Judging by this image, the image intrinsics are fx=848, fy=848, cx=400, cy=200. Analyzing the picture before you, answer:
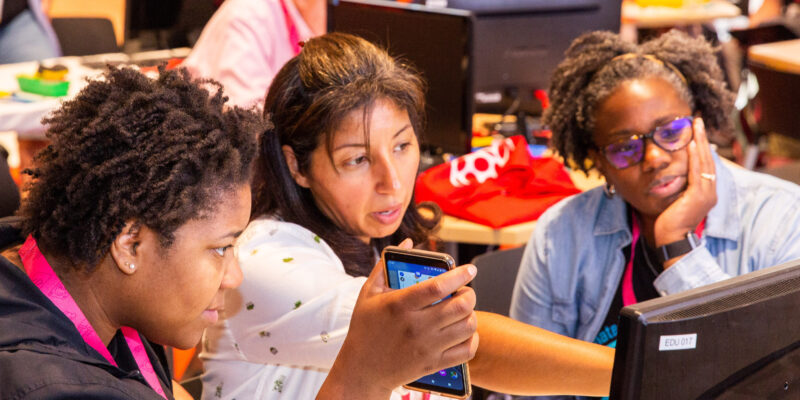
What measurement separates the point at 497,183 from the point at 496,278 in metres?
0.73

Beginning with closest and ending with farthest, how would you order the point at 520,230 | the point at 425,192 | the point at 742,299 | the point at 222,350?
the point at 742,299 < the point at 222,350 < the point at 520,230 < the point at 425,192

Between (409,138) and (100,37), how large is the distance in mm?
3592

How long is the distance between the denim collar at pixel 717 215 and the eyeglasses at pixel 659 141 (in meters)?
0.10

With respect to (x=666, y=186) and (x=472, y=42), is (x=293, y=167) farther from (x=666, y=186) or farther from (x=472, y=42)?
(x=472, y=42)

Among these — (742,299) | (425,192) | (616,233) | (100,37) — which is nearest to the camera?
(742,299)

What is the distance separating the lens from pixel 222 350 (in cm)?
163

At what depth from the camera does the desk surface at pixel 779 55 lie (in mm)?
4922

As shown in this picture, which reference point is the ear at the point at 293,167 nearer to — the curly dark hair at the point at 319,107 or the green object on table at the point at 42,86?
the curly dark hair at the point at 319,107

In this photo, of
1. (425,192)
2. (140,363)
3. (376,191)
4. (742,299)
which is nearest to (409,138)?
(376,191)

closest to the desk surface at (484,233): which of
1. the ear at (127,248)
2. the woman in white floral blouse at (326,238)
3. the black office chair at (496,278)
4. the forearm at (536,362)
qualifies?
the black office chair at (496,278)

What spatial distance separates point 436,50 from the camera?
2.99 metres

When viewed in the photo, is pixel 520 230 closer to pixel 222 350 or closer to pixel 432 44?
pixel 432 44

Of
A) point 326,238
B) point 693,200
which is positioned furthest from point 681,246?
point 326,238

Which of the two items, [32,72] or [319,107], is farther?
→ [32,72]
